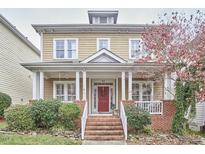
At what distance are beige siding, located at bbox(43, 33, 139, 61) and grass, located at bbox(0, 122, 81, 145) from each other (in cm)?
726

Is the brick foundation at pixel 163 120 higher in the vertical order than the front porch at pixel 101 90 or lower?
lower

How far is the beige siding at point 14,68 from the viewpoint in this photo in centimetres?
1867

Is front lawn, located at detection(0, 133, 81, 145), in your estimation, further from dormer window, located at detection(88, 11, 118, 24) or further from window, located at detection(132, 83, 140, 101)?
dormer window, located at detection(88, 11, 118, 24)

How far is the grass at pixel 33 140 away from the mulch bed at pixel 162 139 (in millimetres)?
2557

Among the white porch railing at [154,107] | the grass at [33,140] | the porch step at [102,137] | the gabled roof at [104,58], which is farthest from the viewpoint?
the gabled roof at [104,58]

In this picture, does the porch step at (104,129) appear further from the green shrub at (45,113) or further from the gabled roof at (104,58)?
the gabled roof at (104,58)

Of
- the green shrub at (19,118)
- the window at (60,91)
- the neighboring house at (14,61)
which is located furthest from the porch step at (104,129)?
the neighboring house at (14,61)

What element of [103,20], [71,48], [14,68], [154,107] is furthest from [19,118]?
[103,20]

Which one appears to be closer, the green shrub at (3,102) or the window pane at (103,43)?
the green shrub at (3,102)

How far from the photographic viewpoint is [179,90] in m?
14.5

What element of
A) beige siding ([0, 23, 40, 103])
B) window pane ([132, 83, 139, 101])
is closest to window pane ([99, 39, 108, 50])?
window pane ([132, 83, 139, 101])

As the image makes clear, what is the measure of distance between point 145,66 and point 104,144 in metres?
5.44

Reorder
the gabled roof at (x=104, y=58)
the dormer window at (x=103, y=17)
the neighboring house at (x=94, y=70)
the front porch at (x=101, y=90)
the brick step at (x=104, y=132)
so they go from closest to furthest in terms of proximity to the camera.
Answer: the brick step at (x=104, y=132) → the gabled roof at (x=104, y=58) → the neighboring house at (x=94, y=70) → the front porch at (x=101, y=90) → the dormer window at (x=103, y=17)
